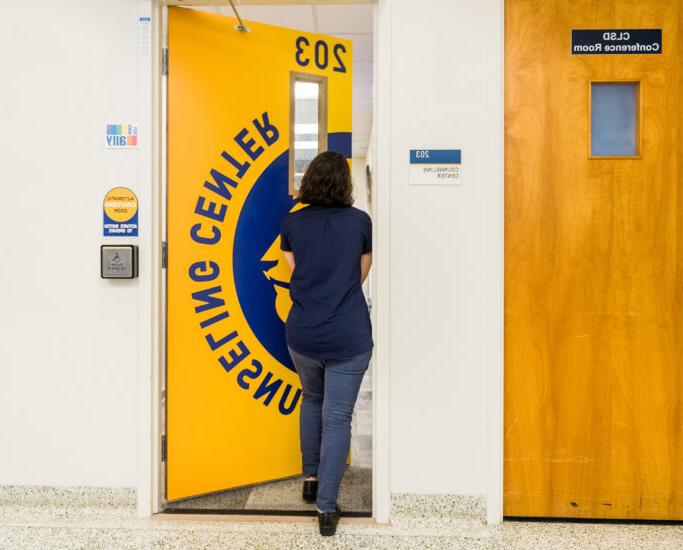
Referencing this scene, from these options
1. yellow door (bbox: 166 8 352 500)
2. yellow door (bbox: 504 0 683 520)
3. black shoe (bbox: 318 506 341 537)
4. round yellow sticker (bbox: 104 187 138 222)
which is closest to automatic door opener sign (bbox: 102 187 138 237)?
round yellow sticker (bbox: 104 187 138 222)

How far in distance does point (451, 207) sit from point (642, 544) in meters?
1.47

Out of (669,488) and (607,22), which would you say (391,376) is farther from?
(607,22)

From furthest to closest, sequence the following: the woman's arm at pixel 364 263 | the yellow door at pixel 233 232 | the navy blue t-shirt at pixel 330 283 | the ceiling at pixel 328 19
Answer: the ceiling at pixel 328 19 < the yellow door at pixel 233 232 < the woman's arm at pixel 364 263 < the navy blue t-shirt at pixel 330 283

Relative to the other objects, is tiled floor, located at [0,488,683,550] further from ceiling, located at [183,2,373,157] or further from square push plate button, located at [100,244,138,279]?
ceiling, located at [183,2,373,157]

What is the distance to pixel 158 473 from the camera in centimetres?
203

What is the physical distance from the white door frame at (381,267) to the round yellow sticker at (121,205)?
0.05 m

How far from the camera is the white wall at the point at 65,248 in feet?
6.50

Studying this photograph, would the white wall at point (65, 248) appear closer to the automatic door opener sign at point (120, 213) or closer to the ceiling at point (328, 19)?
the automatic door opener sign at point (120, 213)

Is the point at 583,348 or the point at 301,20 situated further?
the point at 301,20

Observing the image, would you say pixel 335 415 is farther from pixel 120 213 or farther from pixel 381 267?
pixel 120 213

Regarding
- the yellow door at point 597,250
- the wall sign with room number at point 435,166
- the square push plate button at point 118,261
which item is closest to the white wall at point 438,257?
the wall sign with room number at point 435,166

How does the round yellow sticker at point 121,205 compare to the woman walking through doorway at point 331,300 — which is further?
the round yellow sticker at point 121,205


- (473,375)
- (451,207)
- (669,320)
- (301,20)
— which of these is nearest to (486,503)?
(473,375)

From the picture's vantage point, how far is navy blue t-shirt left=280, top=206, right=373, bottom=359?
1.80 m
